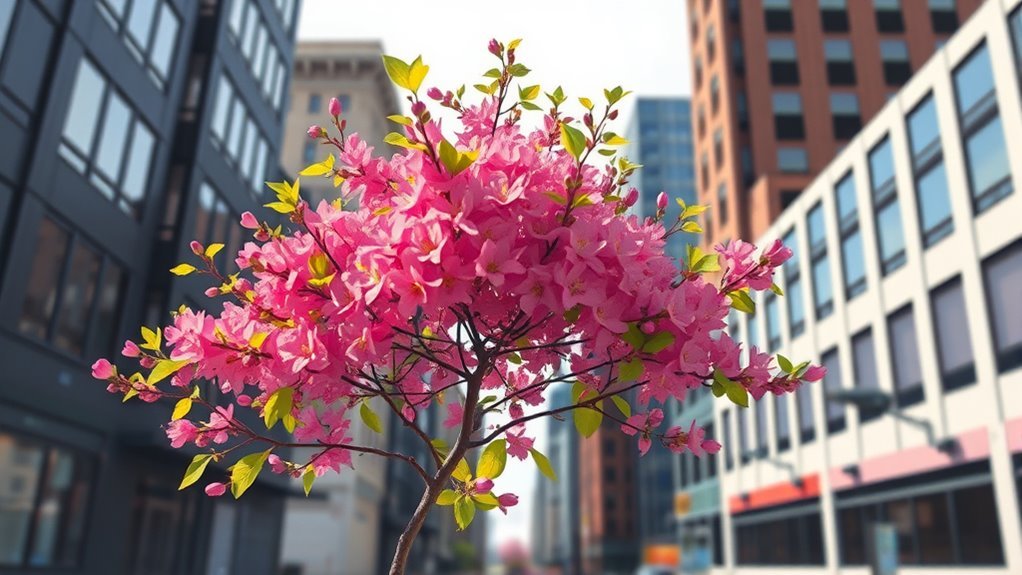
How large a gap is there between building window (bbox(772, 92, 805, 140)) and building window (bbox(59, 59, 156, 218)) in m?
28.1

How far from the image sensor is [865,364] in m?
23.7

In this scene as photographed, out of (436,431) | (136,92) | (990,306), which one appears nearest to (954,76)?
(990,306)

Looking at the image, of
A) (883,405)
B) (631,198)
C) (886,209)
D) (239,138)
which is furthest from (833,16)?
(631,198)

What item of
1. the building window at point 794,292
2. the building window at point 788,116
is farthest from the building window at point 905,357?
the building window at point 788,116

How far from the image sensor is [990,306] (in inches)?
683

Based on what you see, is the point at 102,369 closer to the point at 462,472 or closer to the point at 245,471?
the point at 245,471

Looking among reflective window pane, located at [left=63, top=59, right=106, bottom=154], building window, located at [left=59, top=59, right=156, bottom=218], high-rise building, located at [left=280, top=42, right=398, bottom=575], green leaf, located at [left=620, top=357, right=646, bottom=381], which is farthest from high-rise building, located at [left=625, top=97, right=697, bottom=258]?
green leaf, located at [left=620, top=357, right=646, bottom=381]

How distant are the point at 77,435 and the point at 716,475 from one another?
30736 millimetres

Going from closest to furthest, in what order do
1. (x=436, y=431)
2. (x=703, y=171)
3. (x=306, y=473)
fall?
(x=306, y=473)
(x=703, y=171)
(x=436, y=431)

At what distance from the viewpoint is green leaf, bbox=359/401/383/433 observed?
9.86 ft

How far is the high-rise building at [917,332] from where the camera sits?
16.9 m

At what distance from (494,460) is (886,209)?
23.3 meters

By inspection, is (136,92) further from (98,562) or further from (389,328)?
(389,328)

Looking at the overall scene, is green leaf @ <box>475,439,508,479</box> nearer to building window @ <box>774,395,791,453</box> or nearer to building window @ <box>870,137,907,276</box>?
building window @ <box>870,137,907,276</box>
